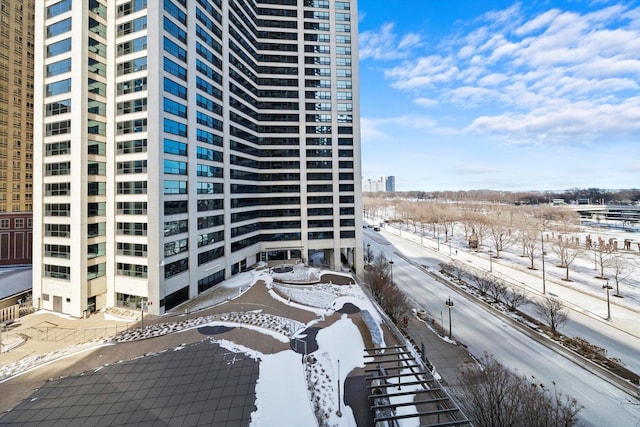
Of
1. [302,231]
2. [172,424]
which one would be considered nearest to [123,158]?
[172,424]

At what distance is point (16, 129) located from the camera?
171 feet

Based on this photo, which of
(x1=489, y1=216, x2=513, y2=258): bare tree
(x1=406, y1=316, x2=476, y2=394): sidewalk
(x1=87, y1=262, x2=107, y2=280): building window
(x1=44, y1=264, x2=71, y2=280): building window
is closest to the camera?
(x1=406, y1=316, x2=476, y2=394): sidewalk

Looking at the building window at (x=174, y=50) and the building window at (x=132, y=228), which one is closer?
the building window at (x=132, y=228)

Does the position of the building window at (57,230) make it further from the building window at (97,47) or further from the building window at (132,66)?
the building window at (97,47)

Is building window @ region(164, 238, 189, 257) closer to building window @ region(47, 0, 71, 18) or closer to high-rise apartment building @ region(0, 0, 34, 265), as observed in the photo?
building window @ region(47, 0, 71, 18)

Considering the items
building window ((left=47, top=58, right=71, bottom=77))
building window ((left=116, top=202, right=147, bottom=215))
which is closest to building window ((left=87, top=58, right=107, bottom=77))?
building window ((left=47, top=58, right=71, bottom=77))

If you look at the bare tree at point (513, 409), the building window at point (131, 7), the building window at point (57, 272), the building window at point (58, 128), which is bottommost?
the bare tree at point (513, 409)

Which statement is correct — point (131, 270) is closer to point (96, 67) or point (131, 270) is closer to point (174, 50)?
point (96, 67)

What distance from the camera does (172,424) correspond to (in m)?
14.3

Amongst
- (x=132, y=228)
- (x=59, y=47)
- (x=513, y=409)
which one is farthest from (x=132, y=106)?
(x=513, y=409)

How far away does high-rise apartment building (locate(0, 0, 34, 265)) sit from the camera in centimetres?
4862

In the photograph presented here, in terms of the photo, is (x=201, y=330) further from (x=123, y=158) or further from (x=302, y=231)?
(x=302, y=231)

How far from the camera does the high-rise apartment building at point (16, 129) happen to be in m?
48.6

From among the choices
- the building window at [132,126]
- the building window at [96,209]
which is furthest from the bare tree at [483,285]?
the building window at [96,209]
